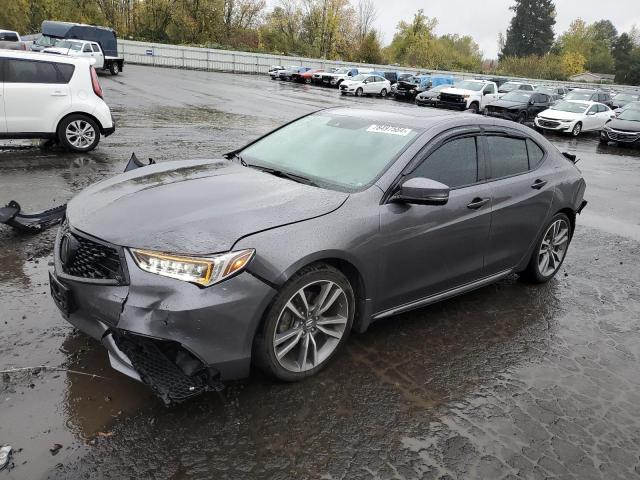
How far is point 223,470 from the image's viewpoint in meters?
2.70

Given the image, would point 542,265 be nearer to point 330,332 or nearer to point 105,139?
point 330,332

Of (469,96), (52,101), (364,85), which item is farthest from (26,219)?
(364,85)

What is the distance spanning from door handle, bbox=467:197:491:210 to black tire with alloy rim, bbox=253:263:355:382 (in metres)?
1.31

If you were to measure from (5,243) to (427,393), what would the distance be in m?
4.30

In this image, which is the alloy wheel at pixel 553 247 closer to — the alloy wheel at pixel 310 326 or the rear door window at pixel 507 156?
the rear door window at pixel 507 156

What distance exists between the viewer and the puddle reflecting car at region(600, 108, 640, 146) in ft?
65.7

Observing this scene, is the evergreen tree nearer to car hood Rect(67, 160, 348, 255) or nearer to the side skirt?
the side skirt

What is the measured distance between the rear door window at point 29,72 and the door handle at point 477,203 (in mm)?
8080

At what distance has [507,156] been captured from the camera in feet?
15.5

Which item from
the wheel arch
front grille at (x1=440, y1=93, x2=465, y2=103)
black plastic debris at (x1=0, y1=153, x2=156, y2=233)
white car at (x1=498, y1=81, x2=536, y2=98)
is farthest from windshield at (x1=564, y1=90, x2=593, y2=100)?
black plastic debris at (x1=0, y1=153, x2=156, y2=233)

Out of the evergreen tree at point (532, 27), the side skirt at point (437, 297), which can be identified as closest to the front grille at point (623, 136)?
the side skirt at point (437, 297)

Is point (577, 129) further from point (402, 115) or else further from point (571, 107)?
point (402, 115)

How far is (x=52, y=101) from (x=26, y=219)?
4636 mm

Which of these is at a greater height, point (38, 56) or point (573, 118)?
point (38, 56)
